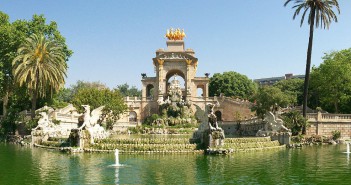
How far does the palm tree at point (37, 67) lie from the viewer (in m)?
38.9

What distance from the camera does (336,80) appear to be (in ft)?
163

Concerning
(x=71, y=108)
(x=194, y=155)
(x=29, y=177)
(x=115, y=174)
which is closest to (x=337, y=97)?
(x=194, y=155)

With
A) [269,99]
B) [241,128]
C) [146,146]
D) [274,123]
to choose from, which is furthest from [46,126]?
[241,128]

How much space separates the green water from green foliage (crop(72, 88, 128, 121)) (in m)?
21.9

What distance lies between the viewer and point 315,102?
6862 centimetres

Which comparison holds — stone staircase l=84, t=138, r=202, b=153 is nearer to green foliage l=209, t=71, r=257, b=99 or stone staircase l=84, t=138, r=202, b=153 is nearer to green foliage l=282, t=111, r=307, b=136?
green foliage l=282, t=111, r=307, b=136

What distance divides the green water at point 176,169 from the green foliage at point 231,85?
65.4m

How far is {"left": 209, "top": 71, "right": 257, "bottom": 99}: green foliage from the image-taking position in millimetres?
90938

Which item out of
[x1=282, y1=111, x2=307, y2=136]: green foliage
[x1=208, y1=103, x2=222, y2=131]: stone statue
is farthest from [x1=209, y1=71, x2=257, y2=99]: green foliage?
[x1=208, y1=103, x2=222, y2=131]: stone statue

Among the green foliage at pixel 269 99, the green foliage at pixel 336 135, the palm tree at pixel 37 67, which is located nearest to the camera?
the green foliage at pixel 336 135

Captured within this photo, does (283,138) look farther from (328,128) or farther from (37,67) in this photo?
(37,67)

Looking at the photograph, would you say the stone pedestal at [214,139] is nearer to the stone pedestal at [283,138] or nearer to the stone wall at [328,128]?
the stone pedestal at [283,138]

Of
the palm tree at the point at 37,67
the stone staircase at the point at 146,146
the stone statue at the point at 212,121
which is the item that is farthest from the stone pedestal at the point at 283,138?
the palm tree at the point at 37,67

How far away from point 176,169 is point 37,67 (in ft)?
85.6
